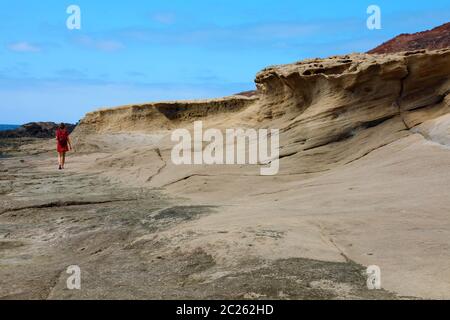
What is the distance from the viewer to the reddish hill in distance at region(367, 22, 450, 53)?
27744 mm

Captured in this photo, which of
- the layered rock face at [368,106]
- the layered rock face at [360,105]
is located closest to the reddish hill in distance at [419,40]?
the layered rock face at [360,105]

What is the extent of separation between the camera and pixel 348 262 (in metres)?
3.71

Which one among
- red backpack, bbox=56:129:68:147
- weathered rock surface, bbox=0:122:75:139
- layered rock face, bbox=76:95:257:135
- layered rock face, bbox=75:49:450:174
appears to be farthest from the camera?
weathered rock surface, bbox=0:122:75:139

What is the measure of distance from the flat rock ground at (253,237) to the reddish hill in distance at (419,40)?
21999mm

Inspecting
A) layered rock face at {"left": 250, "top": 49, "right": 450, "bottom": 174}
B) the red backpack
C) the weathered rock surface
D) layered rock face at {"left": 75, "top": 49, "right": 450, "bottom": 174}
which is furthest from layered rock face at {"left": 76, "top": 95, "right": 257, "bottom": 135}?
the weathered rock surface

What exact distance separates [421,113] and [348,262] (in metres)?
5.12

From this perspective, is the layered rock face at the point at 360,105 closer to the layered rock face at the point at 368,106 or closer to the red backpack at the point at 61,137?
the layered rock face at the point at 368,106

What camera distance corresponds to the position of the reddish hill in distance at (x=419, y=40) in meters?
27.7

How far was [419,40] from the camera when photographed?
98.5 feet

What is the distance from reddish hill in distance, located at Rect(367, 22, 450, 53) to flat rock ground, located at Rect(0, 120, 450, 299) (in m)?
22.0

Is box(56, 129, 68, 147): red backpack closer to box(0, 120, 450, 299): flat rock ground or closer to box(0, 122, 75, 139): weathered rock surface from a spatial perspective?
box(0, 120, 450, 299): flat rock ground

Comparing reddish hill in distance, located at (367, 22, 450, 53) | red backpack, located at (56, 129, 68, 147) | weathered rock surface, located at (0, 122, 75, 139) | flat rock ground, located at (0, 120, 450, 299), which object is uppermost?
reddish hill in distance, located at (367, 22, 450, 53)
